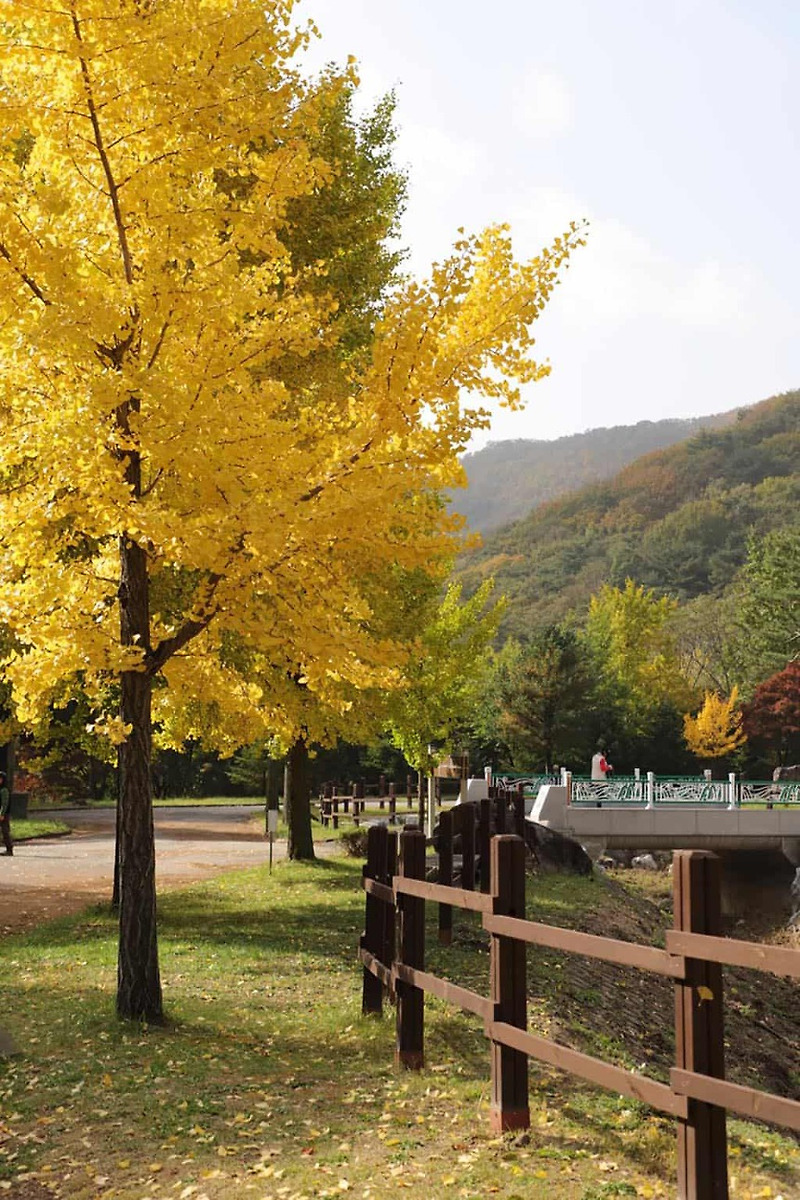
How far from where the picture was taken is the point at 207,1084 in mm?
6715

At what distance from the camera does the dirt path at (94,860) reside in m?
16.6

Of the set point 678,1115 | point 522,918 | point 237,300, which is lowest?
point 678,1115

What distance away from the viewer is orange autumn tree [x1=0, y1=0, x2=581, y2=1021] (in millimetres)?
7219

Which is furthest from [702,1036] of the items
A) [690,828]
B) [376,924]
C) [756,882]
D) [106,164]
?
[756,882]

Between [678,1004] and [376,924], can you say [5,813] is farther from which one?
[678,1004]

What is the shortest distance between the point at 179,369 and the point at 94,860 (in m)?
17.8

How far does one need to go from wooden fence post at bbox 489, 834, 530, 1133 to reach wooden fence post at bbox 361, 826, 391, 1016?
8.59ft

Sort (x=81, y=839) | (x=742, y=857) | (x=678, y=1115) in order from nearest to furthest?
(x=678, y=1115)
(x=81, y=839)
(x=742, y=857)

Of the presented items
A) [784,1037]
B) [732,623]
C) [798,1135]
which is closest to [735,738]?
[732,623]

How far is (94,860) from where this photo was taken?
23.5 m

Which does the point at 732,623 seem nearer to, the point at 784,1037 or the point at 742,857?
the point at 742,857

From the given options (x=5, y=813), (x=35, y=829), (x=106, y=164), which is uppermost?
(x=106, y=164)

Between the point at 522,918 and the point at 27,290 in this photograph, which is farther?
the point at 27,290

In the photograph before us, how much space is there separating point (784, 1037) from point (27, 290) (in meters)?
11.3
